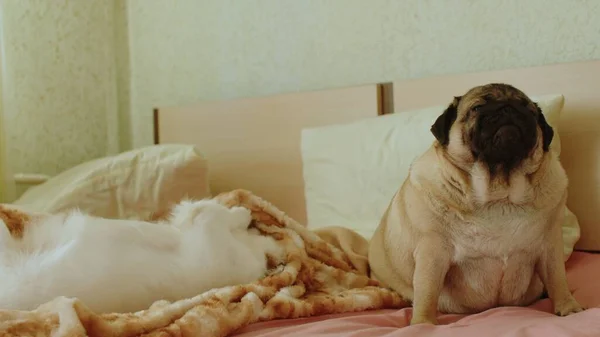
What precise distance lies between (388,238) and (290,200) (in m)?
0.73

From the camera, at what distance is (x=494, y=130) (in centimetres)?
125

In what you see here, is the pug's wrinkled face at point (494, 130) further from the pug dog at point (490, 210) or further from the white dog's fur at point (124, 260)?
the white dog's fur at point (124, 260)

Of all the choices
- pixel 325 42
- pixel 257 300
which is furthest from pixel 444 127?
pixel 325 42

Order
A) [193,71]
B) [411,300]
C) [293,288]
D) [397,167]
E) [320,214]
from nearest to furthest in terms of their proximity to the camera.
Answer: [293,288] < [411,300] < [397,167] < [320,214] < [193,71]

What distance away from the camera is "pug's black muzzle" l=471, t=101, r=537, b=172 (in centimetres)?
123

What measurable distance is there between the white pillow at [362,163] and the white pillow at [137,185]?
37 cm

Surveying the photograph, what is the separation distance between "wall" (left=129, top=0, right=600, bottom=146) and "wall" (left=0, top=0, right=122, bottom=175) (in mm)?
121

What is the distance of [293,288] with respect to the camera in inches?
52.4

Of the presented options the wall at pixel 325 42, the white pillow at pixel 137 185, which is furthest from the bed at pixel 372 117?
the white pillow at pixel 137 185

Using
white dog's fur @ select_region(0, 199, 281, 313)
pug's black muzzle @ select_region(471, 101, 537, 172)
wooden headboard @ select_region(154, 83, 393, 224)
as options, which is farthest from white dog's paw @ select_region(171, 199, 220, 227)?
wooden headboard @ select_region(154, 83, 393, 224)

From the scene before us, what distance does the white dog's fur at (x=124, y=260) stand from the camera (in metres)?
1.09

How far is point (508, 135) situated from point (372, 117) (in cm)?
81

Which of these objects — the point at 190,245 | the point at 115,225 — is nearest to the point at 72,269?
the point at 115,225

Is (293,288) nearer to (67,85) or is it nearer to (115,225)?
(115,225)
